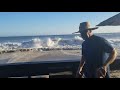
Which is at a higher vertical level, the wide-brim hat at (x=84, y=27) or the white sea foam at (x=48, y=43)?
the wide-brim hat at (x=84, y=27)

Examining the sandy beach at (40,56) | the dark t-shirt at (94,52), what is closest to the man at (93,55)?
the dark t-shirt at (94,52)

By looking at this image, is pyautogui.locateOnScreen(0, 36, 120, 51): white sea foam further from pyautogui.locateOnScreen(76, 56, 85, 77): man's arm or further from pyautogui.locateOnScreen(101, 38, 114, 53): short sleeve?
pyautogui.locateOnScreen(76, 56, 85, 77): man's arm

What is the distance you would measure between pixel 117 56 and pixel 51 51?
82cm

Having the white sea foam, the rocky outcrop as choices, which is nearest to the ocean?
the white sea foam

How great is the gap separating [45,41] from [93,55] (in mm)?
640

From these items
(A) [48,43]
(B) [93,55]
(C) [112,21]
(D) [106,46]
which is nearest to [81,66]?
(B) [93,55]

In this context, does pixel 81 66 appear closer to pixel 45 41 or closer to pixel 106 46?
pixel 106 46

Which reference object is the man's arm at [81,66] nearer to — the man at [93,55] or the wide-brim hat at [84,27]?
the man at [93,55]

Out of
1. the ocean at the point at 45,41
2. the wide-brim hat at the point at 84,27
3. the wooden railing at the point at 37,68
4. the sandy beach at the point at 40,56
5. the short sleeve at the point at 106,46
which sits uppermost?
the wide-brim hat at the point at 84,27

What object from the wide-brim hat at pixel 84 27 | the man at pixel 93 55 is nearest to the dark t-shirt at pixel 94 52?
the man at pixel 93 55

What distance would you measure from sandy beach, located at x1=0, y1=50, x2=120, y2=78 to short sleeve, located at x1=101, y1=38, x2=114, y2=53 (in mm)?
263

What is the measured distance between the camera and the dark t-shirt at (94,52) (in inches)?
108

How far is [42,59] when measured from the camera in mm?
2789
